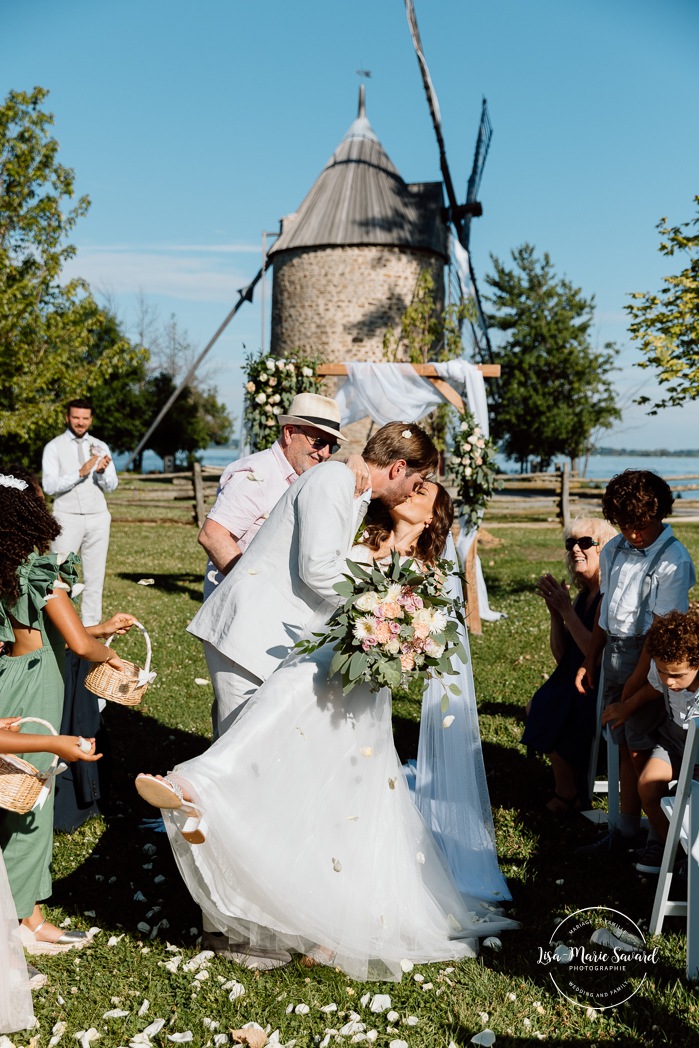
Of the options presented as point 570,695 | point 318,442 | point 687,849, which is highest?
point 318,442

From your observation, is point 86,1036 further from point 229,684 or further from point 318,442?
point 318,442

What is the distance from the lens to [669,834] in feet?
11.6

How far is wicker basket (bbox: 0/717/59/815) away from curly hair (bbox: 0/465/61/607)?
581mm

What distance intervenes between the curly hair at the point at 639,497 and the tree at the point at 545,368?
107 feet

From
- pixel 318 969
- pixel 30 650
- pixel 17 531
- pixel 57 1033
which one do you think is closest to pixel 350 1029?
pixel 318 969

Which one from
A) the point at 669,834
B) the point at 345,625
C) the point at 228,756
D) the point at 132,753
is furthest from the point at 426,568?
the point at 132,753

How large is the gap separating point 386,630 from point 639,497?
173 cm

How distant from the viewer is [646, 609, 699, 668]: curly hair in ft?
12.0

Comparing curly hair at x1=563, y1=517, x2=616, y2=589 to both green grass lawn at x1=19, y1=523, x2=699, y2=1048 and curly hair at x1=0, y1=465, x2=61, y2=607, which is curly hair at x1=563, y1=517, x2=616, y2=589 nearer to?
green grass lawn at x1=19, y1=523, x2=699, y2=1048

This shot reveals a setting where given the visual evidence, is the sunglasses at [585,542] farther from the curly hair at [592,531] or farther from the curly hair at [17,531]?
the curly hair at [17,531]

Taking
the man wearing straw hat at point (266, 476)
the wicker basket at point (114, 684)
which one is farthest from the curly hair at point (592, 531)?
the wicker basket at point (114, 684)

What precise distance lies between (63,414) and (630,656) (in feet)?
52.9

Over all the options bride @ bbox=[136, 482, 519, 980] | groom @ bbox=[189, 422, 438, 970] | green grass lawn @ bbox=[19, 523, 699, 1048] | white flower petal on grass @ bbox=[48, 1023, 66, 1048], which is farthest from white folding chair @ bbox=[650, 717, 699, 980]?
white flower petal on grass @ bbox=[48, 1023, 66, 1048]

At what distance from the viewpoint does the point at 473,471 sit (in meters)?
10.4
